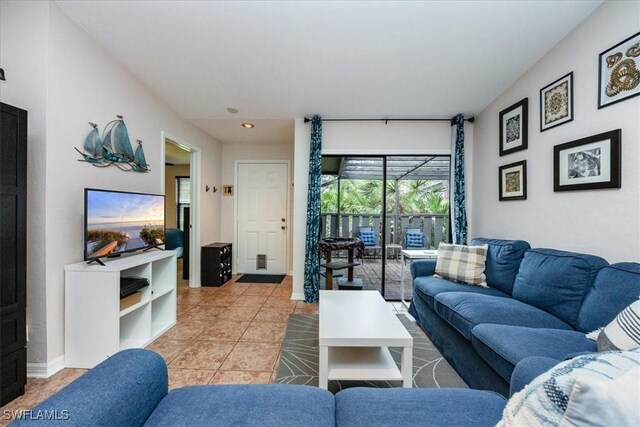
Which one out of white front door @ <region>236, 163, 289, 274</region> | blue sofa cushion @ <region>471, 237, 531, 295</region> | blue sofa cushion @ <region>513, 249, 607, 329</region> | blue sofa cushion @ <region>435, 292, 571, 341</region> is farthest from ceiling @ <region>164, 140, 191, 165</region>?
blue sofa cushion @ <region>513, 249, 607, 329</region>

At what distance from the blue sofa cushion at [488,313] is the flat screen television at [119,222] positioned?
2.63m

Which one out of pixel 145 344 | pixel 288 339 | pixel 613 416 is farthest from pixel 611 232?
pixel 145 344

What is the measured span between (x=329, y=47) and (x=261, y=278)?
140 inches

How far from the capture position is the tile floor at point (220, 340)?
1776 millimetres

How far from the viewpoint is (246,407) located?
0.91 m

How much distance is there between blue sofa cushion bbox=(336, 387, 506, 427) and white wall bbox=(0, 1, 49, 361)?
6.99 ft

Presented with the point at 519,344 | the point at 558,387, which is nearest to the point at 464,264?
the point at 519,344

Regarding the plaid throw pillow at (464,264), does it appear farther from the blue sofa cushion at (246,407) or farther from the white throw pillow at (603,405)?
the white throw pillow at (603,405)

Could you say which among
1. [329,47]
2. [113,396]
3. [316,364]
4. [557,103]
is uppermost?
[329,47]

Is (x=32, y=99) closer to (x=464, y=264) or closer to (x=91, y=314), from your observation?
(x=91, y=314)

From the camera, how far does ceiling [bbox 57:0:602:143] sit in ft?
5.72

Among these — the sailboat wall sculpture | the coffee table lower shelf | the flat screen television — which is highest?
the sailboat wall sculpture

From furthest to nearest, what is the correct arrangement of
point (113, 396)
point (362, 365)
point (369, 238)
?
point (369, 238) → point (362, 365) → point (113, 396)

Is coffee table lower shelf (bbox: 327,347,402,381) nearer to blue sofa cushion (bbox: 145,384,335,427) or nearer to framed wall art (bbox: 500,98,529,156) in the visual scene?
blue sofa cushion (bbox: 145,384,335,427)
